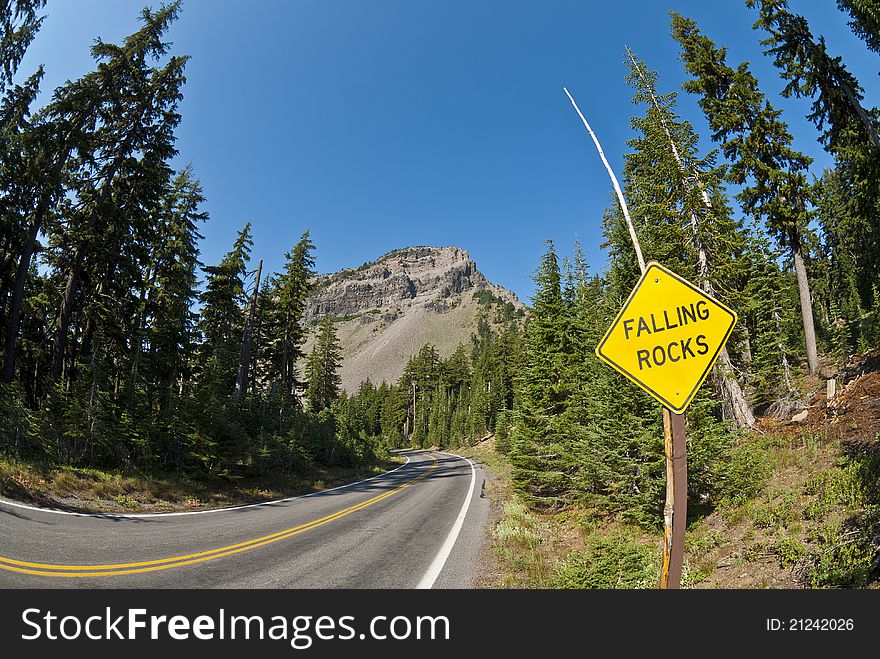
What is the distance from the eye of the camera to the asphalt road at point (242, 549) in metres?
5.46

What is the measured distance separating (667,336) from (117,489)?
48.6 ft

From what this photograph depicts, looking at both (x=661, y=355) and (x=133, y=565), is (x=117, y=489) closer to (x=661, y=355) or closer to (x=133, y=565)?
(x=133, y=565)

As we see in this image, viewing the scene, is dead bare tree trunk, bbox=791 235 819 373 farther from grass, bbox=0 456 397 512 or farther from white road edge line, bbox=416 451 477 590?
grass, bbox=0 456 397 512

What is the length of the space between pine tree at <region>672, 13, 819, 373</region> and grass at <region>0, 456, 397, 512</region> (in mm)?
24961

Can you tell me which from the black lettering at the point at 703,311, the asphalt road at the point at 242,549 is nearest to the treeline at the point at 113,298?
the asphalt road at the point at 242,549

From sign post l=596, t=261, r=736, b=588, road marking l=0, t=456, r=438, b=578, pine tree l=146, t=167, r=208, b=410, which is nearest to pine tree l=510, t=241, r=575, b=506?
road marking l=0, t=456, r=438, b=578

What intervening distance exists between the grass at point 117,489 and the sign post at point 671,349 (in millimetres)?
12999

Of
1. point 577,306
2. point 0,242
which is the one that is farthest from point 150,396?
point 577,306

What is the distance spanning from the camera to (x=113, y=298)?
17891mm

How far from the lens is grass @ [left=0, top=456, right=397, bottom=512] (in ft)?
31.6
